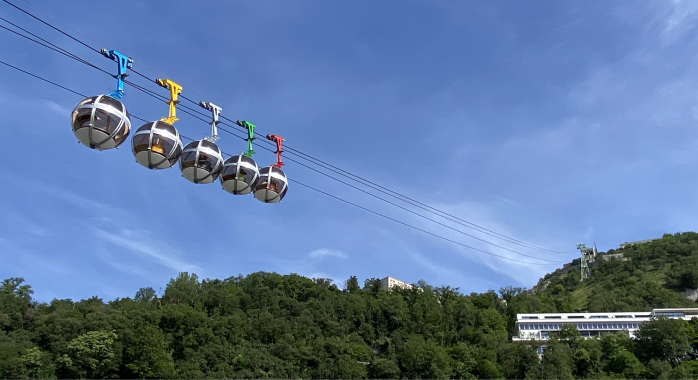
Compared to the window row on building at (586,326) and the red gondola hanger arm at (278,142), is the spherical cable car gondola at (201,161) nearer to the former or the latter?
the red gondola hanger arm at (278,142)

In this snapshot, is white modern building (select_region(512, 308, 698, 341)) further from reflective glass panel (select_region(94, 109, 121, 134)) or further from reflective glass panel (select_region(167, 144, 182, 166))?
reflective glass panel (select_region(94, 109, 121, 134))

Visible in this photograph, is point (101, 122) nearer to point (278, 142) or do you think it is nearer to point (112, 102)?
point (112, 102)

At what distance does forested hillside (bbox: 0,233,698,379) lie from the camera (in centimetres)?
5278

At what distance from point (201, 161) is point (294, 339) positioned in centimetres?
5383

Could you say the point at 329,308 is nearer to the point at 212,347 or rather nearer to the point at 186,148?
the point at 212,347

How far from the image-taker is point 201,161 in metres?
12.4

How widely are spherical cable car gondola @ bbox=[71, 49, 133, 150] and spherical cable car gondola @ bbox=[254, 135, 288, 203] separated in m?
3.25

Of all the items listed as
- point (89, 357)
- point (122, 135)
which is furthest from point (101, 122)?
point (89, 357)

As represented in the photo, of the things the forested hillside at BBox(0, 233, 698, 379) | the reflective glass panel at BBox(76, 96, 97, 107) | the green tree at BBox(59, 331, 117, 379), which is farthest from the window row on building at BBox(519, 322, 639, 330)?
the reflective glass panel at BBox(76, 96, 97, 107)

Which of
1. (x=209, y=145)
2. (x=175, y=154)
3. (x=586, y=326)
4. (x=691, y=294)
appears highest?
(x=691, y=294)

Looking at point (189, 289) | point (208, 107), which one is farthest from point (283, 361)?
point (208, 107)

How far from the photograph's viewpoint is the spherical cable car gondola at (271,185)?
1365 cm

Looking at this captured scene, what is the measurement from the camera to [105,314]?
2361 inches

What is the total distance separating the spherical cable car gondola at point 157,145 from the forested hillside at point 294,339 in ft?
146
